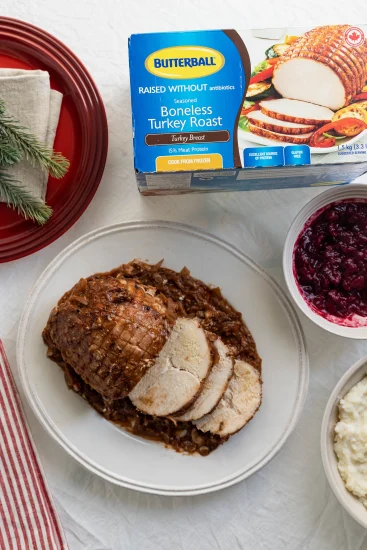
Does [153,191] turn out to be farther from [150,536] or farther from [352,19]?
[150,536]

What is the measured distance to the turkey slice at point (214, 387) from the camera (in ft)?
8.84

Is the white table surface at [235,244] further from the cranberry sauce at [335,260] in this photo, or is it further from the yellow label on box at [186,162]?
the yellow label on box at [186,162]

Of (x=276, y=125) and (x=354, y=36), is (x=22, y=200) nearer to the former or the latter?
(x=276, y=125)

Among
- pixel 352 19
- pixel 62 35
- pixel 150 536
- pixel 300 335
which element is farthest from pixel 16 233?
pixel 352 19

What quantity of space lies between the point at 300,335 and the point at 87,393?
1.14 m

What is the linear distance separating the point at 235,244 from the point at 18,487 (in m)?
1.70

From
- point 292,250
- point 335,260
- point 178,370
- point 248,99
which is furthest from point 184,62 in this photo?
point 178,370

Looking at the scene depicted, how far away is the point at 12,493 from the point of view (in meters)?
2.70

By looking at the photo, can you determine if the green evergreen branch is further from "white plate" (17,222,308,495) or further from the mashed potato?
the mashed potato

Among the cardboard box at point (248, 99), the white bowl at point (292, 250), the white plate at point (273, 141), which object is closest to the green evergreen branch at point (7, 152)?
the cardboard box at point (248, 99)

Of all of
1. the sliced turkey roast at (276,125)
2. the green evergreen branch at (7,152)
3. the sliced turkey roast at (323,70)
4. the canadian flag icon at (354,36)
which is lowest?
the green evergreen branch at (7,152)

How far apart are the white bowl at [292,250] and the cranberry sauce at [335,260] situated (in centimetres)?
4

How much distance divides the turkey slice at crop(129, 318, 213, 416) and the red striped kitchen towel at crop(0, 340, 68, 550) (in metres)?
Answer: 0.62

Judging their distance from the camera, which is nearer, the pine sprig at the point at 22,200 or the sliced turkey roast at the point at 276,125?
the sliced turkey roast at the point at 276,125
